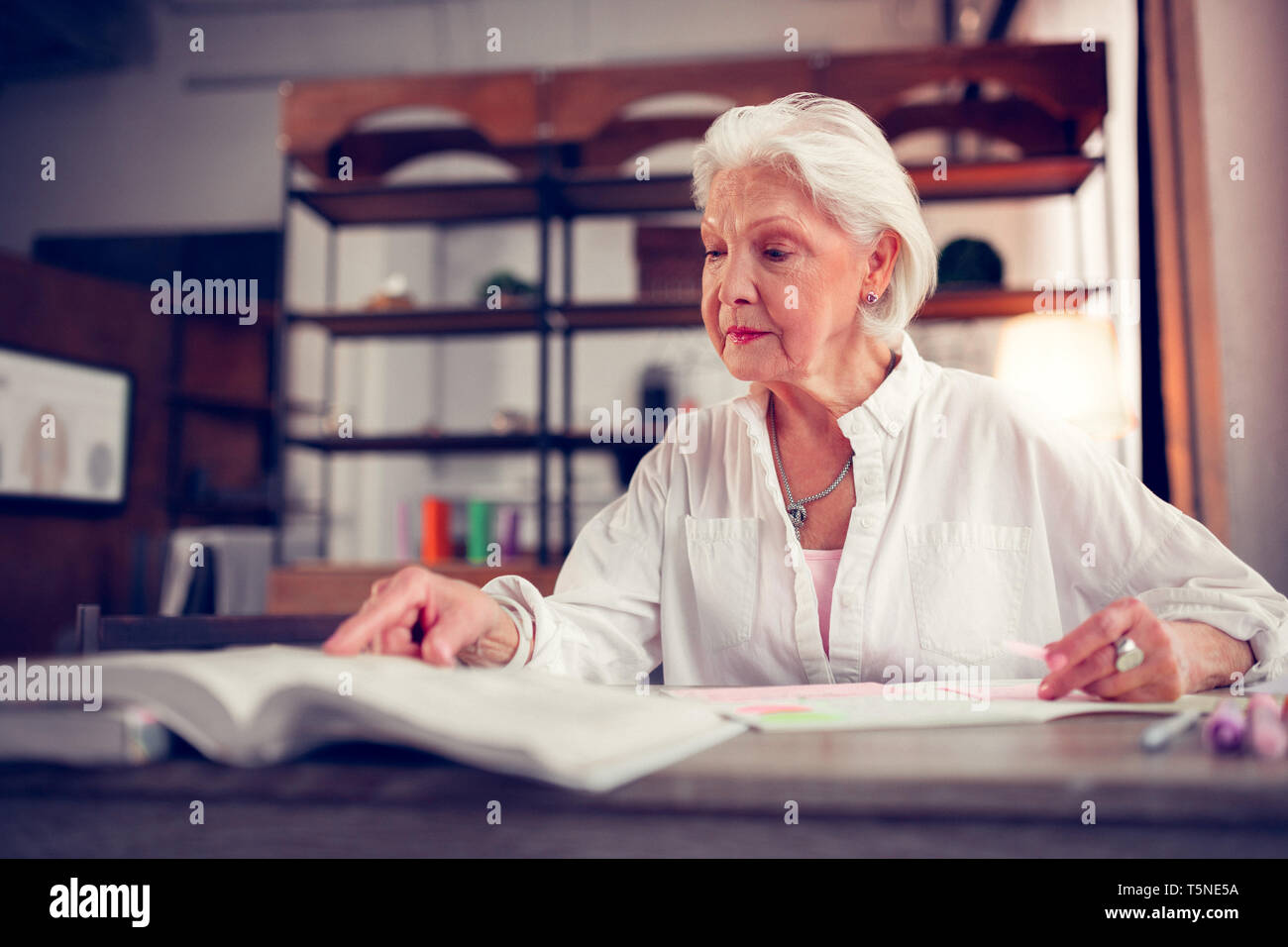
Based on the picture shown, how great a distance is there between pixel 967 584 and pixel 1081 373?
5.20 ft

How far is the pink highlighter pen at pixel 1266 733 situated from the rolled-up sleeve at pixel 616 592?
67cm

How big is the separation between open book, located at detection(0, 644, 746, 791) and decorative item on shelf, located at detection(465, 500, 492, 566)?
9.81 ft

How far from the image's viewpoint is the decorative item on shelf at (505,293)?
359 cm

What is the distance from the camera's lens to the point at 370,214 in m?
3.92

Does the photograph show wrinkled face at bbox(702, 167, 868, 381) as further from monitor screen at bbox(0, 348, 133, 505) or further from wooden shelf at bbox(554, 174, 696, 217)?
monitor screen at bbox(0, 348, 133, 505)

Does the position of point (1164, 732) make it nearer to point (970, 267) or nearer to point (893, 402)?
point (893, 402)

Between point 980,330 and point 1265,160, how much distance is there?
2.73 m

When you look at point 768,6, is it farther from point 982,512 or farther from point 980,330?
point 982,512

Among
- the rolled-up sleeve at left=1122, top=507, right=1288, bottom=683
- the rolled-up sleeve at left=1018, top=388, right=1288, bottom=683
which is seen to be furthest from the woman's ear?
the rolled-up sleeve at left=1122, top=507, right=1288, bottom=683

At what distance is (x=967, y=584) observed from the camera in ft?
3.92

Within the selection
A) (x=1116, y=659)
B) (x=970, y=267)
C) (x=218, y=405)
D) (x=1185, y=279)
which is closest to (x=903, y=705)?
(x=1116, y=659)

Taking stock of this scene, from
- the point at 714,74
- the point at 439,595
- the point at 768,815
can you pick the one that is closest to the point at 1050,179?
the point at 714,74

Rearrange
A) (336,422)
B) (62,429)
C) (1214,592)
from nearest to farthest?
(1214,592) → (336,422) → (62,429)

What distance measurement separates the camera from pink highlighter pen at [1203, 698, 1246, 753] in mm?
528
